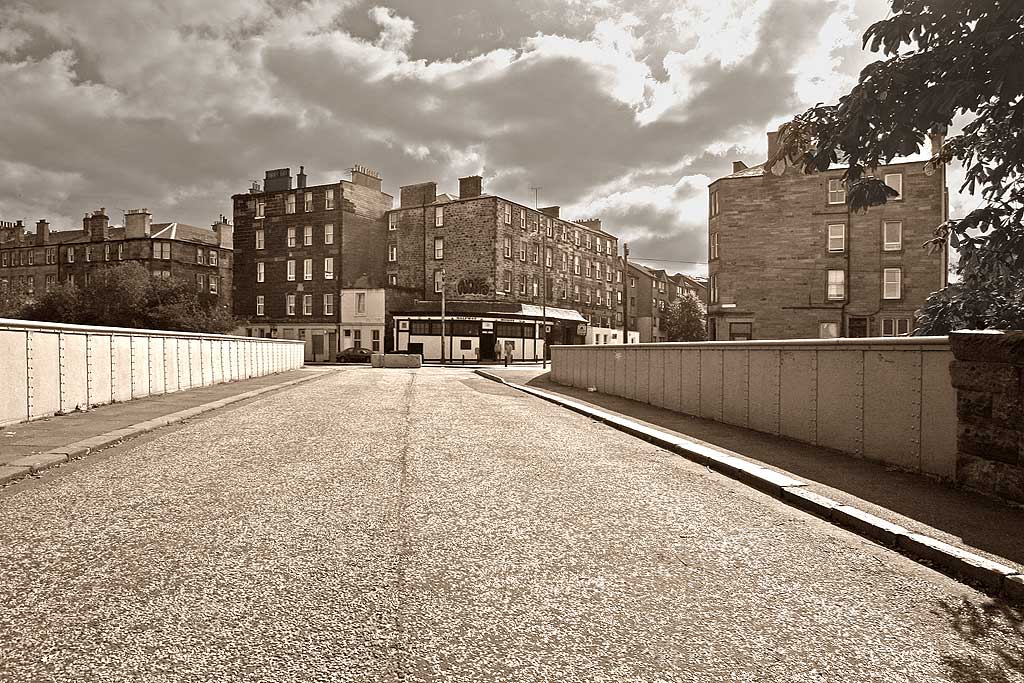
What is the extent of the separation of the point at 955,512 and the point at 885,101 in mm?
3605

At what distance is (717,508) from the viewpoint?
19.3 ft

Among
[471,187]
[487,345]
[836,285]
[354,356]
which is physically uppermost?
[471,187]

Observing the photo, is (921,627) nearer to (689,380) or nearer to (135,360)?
(689,380)

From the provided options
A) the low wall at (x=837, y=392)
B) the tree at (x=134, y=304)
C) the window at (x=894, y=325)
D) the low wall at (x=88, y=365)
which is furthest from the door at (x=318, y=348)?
the low wall at (x=837, y=392)

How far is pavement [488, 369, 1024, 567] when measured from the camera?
4789 millimetres

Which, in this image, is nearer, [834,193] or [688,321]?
[834,193]

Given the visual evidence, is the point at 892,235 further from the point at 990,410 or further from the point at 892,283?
the point at 990,410

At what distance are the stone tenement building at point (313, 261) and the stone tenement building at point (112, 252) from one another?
9.33 meters

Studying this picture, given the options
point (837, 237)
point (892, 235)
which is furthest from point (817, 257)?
point (892, 235)

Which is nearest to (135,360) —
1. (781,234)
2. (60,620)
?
(60,620)

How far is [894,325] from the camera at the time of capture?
4041 centimetres

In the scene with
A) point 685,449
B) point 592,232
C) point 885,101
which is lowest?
point 685,449

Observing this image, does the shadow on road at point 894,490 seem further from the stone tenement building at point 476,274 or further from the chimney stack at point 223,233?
the chimney stack at point 223,233

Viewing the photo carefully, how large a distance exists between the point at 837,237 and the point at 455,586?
43067mm
